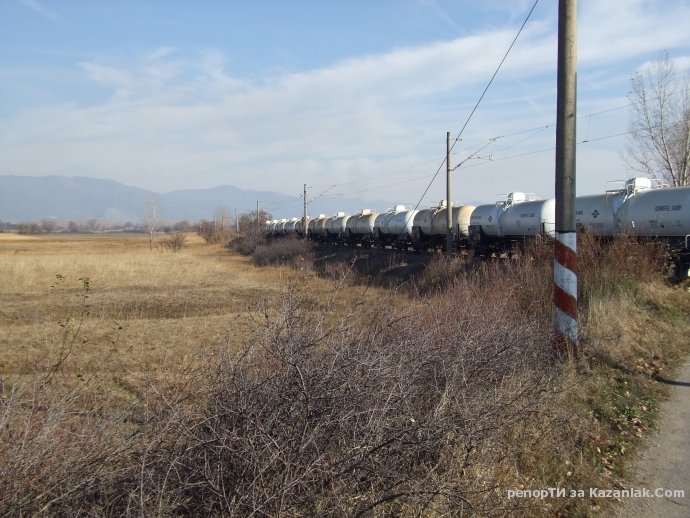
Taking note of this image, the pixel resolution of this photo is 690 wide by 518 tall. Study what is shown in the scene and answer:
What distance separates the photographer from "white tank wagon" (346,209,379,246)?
41.1m

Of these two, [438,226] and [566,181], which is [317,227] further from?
[566,181]

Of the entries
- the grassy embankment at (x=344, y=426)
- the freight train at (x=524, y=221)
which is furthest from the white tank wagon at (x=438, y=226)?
the grassy embankment at (x=344, y=426)

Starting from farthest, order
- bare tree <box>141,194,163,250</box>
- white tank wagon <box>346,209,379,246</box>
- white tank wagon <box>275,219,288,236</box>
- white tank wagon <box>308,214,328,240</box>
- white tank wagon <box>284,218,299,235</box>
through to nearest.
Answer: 1. bare tree <box>141,194,163,250</box>
2. white tank wagon <box>275,219,288,236</box>
3. white tank wagon <box>284,218,299,235</box>
4. white tank wagon <box>308,214,328,240</box>
5. white tank wagon <box>346,209,379,246</box>

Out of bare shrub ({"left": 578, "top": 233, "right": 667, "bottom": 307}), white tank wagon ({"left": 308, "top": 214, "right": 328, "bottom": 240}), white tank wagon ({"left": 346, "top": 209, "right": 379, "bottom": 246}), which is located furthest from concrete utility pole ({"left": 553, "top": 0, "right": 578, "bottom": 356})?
white tank wagon ({"left": 308, "top": 214, "right": 328, "bottom": 240})

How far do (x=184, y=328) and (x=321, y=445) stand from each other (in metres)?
11.7

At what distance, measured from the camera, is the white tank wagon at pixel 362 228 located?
41.1 meters

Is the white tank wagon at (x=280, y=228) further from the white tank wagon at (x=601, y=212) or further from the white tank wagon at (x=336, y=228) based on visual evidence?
the white tank wagon at (x=601, y=212)

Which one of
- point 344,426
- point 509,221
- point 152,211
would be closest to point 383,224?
point 509,221

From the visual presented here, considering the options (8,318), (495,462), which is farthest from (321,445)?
(8,318)

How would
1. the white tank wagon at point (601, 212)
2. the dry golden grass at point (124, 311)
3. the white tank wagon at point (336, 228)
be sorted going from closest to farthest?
the dry golden grass at point (124, 311) < the white tank wagon at point (601, 212) < the white tank wagon at point (336, 228)

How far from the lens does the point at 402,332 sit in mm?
4891

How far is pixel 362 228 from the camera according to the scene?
4234 cm

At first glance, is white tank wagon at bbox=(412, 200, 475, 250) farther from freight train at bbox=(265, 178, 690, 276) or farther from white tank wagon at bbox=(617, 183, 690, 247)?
white tank wagon at bbox=(617, 183, 690, 247)

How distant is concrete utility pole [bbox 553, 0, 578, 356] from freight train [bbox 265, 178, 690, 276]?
4.93 m
